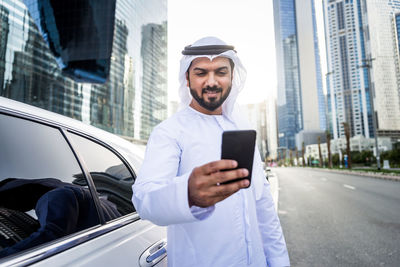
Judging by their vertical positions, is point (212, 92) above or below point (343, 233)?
above

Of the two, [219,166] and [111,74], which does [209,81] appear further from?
[111,74]

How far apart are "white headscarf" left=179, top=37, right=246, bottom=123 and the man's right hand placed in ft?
2.72

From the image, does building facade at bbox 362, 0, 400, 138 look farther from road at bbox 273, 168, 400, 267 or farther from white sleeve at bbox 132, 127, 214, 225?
white sleeve at bbox 132, 127, 214, 225

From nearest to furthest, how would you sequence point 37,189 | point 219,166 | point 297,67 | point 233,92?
point 219,166 < point 37,189 < point 233,92 < point 297,67

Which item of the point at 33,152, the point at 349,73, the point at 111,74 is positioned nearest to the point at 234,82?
the point at 33,152

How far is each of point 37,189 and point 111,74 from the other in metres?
76.3

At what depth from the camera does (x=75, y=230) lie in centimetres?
113

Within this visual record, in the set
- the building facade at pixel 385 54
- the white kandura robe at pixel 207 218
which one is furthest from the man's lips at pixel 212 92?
the building facade at pixel 385 54

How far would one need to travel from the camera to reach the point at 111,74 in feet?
233

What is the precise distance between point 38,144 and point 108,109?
243ft

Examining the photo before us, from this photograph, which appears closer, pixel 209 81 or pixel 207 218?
pixel 207 218

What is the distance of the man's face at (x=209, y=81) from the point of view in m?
1.34

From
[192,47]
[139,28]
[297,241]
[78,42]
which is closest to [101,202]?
[192,47]

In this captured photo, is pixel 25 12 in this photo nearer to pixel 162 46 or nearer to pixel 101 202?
pixel 162 46
